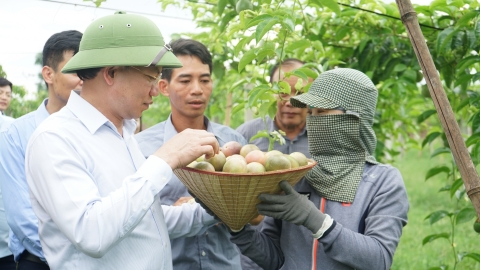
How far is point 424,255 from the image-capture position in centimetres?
606

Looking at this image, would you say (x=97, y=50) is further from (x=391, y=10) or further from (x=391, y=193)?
(x=391, y=10)

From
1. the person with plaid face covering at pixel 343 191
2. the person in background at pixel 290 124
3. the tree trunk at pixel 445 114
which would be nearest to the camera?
the tree trunk at pixel 445 114

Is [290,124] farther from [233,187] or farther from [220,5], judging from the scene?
[233,187]

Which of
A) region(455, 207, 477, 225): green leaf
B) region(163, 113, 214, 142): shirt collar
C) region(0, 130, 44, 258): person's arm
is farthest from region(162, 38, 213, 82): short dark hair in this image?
region(455, 207, 477, 225): green leaf

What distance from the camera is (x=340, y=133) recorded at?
7.12 ft

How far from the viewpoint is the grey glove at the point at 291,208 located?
6.26 ft

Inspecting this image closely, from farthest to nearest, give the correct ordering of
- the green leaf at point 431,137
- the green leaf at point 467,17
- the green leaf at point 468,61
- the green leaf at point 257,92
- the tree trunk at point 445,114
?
the green leaf at point 431,137 < the green leaf at point 468,61 < the green leaf at point 467,17 < the green leaf at point 257,92 < the tree trunk at point 445,114

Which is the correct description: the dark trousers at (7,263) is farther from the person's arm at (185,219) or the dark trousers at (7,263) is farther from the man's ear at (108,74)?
the man's ear at (108,74)

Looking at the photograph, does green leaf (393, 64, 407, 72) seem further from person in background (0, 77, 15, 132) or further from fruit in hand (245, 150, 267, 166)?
person in background (0, 77, 15, 132)

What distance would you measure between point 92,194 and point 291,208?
2.25 ft

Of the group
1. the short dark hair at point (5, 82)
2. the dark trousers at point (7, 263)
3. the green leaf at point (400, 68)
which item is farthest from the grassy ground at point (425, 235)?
the short dark hair at point (5, 82)

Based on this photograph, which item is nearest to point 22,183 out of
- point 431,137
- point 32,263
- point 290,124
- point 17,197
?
point 17,197

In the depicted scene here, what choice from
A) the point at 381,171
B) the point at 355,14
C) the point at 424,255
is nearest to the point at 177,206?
the point at 381,171

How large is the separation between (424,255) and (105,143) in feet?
16.5
